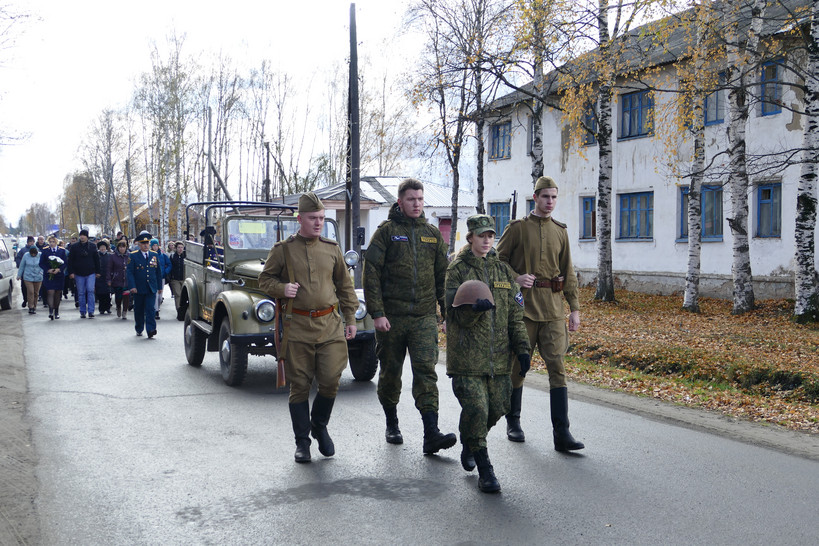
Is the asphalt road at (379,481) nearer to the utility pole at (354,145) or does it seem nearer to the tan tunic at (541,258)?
the tan tunic at (541,258)

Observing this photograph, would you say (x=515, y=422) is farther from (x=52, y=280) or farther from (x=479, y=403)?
(x=52, y=280)

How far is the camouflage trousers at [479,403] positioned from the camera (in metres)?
5.19

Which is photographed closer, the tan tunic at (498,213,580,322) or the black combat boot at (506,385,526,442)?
the tan tunic at (498,213,580,322)

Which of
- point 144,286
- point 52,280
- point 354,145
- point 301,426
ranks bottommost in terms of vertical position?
point 301,426


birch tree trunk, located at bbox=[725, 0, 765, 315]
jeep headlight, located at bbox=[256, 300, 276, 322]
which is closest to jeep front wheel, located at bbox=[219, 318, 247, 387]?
jeep headlight, located at bbox=[256, 300, 276, 322]

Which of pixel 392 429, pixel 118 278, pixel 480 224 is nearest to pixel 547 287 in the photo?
pixel 480 224

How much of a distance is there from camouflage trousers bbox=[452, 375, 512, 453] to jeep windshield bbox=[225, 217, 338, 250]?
575cm

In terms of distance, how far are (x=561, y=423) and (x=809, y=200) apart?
35.3ft

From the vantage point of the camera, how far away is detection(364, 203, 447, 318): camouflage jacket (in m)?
6.11

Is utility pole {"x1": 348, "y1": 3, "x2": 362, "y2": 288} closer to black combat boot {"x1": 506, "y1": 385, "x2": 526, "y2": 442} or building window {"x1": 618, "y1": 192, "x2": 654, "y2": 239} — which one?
building window {"x1": 618, "y1": 192, "x2": 654, "y2": 239}

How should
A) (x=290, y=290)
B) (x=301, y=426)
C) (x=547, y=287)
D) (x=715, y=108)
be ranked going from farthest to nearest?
1. (x=715, y=108)
2. (x=547, y=287)
3. (x=301, y=426)
4. (x=290, y=290)

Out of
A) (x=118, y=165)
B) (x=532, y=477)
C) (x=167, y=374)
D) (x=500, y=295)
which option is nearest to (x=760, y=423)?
(x=532, y=477)

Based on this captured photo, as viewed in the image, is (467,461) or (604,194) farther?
(604,194)

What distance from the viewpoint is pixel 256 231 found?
10.7 meters
